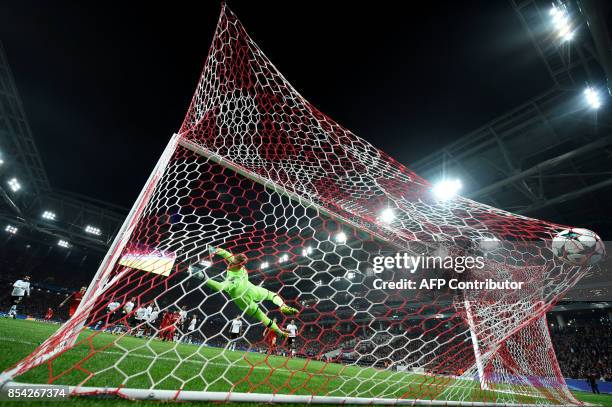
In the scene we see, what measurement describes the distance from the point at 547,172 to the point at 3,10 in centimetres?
1634

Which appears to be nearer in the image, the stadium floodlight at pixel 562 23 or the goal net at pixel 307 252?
the goal net at pixel 307 252

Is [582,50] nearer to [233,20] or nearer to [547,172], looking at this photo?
[547,172]

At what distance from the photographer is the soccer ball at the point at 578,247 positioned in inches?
113

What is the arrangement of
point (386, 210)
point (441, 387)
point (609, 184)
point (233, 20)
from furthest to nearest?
point (609, 184) < point (386, 210) < point (233, 20) < point (441, 387)

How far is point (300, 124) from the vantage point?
4188 mm

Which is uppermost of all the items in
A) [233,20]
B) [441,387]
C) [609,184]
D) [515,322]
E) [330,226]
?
[609,184]

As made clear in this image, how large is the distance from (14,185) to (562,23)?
22841mm

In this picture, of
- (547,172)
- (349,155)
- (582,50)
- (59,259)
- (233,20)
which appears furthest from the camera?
(59,259)

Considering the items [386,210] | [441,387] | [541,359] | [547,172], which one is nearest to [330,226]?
[386,210]

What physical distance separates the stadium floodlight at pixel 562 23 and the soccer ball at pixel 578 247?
4.74m

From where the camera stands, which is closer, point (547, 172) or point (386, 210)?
point (386, 210)

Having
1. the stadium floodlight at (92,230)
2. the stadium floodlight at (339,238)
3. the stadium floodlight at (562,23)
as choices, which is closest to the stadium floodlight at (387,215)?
the stadium floodlight at (339,238)

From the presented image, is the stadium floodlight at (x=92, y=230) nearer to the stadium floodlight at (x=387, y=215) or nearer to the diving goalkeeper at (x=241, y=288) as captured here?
the diving goalkeeper at (x=241, y=288)

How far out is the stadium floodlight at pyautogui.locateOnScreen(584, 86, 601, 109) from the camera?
6.37m
